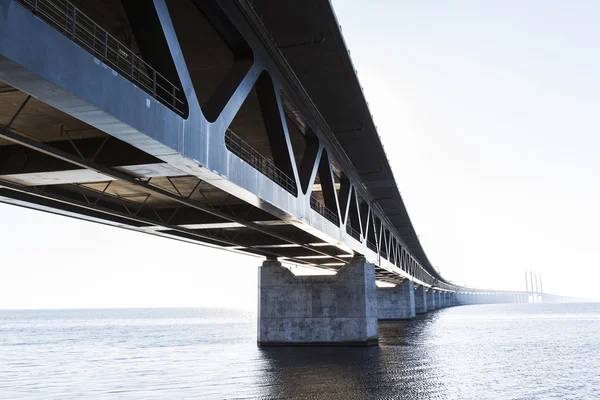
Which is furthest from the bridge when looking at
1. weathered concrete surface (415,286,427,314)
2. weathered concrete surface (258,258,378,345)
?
weathered concrete surface (415,286,427,314)

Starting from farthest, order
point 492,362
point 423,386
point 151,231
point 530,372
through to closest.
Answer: point 492,362 → point 530,372 → point 151,231 → point 423,386

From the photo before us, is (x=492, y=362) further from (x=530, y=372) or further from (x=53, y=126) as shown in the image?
(x=53, y=126)

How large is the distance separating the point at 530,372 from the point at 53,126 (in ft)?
80.4

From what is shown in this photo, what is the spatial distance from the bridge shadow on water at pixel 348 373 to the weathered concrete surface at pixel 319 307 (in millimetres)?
1005

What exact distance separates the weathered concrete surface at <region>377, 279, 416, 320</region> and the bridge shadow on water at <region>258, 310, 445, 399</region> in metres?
49.5

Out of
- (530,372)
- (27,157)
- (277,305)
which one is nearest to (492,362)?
(530,372)

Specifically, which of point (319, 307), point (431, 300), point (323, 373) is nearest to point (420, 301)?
point (431, 300)

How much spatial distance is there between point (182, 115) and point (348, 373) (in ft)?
57.3

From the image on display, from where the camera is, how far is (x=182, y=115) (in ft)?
39.9

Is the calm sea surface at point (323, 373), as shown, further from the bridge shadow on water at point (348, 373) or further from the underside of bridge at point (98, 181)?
the underside of bridge at point (98, 181)

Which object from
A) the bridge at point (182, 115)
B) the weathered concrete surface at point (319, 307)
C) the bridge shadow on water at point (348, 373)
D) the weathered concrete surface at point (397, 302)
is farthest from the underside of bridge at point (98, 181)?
the weathered concrete surface at point (397, 302)

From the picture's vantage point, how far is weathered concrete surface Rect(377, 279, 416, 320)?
282 ft

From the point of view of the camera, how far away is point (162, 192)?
51.6 ft

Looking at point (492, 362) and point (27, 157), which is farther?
point (492, 362)
